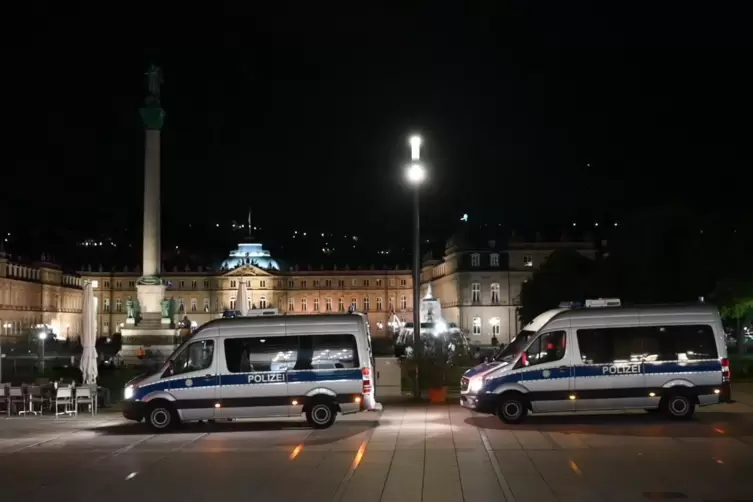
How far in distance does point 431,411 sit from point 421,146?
25.1 feet

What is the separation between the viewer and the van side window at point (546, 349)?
2162 cm

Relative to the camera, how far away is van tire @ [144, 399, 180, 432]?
21.5 meters

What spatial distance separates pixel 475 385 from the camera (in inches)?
862

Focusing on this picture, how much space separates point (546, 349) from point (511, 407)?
1.47 meters

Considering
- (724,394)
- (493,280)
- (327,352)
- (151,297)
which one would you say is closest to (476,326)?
(493,280)

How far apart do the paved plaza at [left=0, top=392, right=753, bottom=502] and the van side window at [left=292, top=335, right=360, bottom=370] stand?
140cm

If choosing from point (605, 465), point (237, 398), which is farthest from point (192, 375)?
point (605, 465)

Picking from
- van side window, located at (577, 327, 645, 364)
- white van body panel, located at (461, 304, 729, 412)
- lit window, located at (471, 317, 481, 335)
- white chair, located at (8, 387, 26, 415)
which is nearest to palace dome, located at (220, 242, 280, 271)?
lit window, located at (471, 317, 481, 335)

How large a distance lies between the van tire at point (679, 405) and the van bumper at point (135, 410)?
1125 centimetres

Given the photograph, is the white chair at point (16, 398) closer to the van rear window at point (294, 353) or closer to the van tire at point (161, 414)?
the van tire at point (161, 414)

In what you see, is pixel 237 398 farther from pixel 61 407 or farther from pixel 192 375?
pixel 61 407

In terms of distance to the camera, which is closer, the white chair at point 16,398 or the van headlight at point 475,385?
the van headlight at point 475,385

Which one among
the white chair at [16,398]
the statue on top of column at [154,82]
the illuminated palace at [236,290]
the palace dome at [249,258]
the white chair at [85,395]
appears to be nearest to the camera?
the white chair at [85,395]

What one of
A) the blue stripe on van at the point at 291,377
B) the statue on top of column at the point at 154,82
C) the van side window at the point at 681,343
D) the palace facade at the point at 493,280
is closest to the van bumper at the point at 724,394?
the van side window at the point at 681,343
